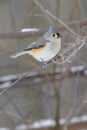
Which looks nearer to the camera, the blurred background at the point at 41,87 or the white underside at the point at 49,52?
the white underside at the point at 49,52

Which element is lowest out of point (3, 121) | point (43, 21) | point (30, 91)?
point (3, 121)

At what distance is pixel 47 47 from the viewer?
321 centimetres

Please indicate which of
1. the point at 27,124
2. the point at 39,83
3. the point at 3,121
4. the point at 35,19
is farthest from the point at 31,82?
the point at 35,19

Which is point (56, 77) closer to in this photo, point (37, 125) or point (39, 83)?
point (39, 83)

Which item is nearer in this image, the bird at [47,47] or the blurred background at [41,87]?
the bird at [47,47]

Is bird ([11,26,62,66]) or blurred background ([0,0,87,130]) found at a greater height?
bird ([11,26,62,66])

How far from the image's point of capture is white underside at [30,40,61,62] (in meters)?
3.13

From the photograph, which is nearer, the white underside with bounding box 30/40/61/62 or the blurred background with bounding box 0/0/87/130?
the white underside with bounding box 30/40/61/62

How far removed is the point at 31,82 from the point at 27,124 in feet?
1.19

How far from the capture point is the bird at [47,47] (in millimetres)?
3110

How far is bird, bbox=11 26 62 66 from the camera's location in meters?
3.11

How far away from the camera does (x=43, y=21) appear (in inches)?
256

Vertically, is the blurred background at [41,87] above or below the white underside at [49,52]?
below

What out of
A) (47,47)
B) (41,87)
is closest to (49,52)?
(47,47)
